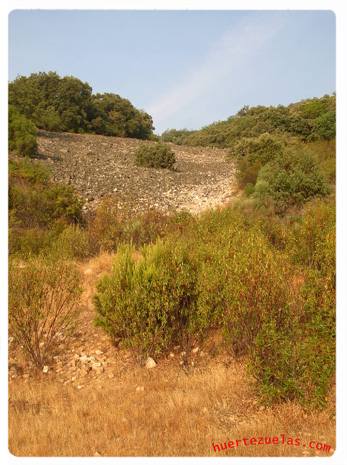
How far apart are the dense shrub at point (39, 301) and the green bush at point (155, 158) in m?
13.9

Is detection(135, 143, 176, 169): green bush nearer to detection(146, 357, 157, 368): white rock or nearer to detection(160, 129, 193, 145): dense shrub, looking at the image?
detection(146, 357, 157, 368): white rock

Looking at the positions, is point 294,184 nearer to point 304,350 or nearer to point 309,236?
point 309,236

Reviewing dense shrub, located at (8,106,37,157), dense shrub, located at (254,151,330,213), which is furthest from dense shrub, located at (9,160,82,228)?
dense shrub, located at (254,151,330,213)

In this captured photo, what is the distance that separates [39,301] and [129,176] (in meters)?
11.6

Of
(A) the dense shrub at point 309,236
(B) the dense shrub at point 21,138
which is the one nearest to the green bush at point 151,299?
(A) the dense shrub at point 309,236

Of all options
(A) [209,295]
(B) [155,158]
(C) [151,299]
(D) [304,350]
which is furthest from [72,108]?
(D) [304,350]
